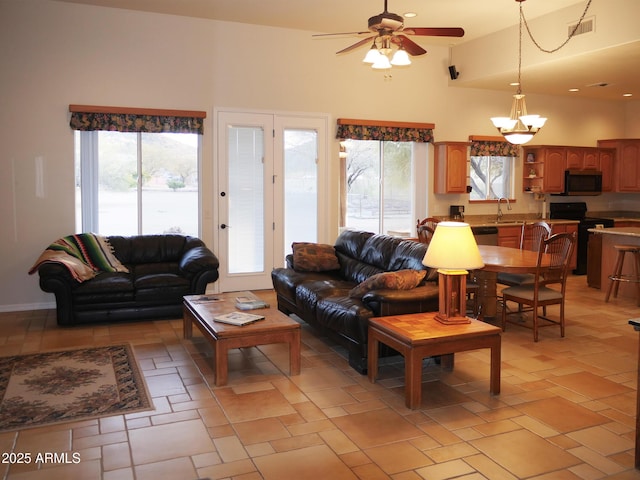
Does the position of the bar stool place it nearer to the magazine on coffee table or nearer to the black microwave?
the black microwave

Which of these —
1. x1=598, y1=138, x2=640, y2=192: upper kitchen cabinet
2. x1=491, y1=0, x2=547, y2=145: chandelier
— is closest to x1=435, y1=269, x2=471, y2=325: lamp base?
x1=491, y1=0, x2=547, y2=145: chandelier

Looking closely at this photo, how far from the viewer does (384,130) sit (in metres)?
8.09

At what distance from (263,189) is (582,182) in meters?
5.48

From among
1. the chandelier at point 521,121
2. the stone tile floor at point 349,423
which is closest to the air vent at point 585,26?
the chandelier at point 521,121

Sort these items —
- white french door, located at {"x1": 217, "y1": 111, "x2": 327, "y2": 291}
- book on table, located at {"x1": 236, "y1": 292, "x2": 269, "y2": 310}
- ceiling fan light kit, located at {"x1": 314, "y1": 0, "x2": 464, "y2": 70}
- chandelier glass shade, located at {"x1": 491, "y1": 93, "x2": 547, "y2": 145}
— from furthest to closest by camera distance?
white french door, located at {"x1": 217, "y1": 111, "x2": 327, "y2": 291}, chandelier glass shade, located at {"x1": 491, "y1": 93, "x2": 547, "y2": 145}, book on table, located at {"x1": 236, "y1": 292, "x2": 269, "y2": 310}, ceiling fan light kit, located at {"x1": 314, "y1": 0, "x2": 464, "y2": 70}

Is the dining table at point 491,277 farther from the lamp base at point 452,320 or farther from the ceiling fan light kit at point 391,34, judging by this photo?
the ceiling fan light kit at point 391,34

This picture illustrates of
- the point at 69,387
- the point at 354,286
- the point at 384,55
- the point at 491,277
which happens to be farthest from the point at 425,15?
the point at 69,387

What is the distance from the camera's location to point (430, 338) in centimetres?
365

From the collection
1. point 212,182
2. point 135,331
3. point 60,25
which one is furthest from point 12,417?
point 60,25

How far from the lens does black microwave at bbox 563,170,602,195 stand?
9.46 metres

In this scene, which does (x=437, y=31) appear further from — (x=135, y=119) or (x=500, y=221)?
(x=500, y=221)

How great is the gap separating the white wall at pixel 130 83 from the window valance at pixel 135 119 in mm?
129

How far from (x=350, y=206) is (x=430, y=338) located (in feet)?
15.5

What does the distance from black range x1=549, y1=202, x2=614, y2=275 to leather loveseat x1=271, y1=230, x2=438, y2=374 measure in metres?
4.71
